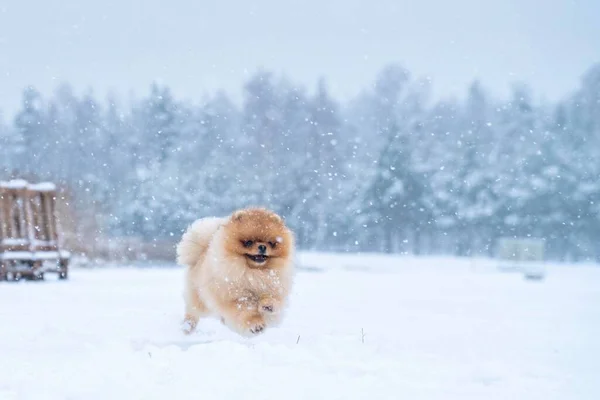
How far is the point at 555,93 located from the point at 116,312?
174ft

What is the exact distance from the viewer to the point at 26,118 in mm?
56156

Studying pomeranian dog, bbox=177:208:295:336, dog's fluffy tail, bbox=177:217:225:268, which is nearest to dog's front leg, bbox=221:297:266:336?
pomeranian dog, bbox=177:208:295:336

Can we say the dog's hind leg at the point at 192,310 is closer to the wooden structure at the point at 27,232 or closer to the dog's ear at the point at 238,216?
the dog's ear at the point at 238,216

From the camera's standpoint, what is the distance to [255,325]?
6625mm

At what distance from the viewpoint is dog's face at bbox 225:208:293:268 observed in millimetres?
6777

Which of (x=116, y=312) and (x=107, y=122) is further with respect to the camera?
(x=107, y=122)

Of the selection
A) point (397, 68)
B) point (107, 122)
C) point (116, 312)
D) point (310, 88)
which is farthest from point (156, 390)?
point (107, 122)

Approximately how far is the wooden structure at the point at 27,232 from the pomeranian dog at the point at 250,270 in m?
9.47

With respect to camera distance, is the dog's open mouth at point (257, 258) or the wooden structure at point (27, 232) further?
the wooden structure at point (27, 232)

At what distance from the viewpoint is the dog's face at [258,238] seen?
6.78 metres

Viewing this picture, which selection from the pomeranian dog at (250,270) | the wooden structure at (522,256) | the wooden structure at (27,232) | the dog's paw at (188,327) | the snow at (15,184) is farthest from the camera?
the wooden structure at (522,256)

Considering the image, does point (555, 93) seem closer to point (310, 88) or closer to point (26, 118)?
point (310, 88)

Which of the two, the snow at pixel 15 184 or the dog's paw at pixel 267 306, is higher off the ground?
the dog's paw at pixel 267 306

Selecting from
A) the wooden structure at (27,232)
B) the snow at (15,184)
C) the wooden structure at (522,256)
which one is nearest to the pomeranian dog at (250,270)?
the wooden structure at (27,232)
